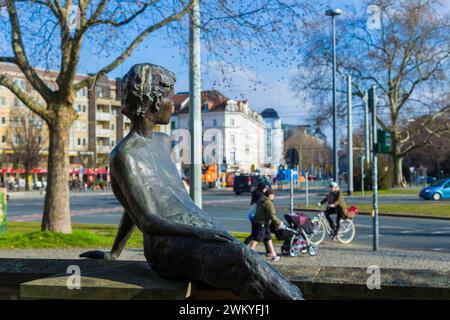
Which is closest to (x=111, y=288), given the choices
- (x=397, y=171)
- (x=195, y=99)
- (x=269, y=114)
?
(x=195, y=99)

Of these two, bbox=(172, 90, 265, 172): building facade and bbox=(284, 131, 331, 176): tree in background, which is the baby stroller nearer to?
bbox=(172, 90, 265, 172): building facade

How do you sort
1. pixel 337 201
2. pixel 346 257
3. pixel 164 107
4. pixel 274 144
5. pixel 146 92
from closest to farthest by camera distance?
1. pixel 146 92
2. pixel 164 107
3. pixel 346 257
4. pixel 337 201
5. pixel 274 144

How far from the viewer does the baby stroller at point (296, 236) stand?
12711mm

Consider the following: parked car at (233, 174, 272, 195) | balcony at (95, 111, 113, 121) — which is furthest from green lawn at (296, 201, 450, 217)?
balcony at (95, 111, 113, 121)

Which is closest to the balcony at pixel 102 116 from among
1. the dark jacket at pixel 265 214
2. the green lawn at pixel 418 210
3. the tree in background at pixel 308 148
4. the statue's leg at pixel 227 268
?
the tree in background at pixel 308 148

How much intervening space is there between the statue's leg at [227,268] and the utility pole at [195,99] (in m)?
9.36

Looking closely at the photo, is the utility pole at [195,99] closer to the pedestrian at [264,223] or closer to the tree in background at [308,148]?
the pedestrian at [264,223]

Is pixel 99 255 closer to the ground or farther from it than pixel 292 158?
closer to the ground

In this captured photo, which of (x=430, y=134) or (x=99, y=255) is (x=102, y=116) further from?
(x=99, y=255)

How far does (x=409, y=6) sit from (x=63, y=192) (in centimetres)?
3417

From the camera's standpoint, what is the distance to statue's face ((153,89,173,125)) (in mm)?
4007

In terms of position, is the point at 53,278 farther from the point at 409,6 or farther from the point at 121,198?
the point at 409,6

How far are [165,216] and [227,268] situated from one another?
0.62 metres

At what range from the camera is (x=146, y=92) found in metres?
3.92
